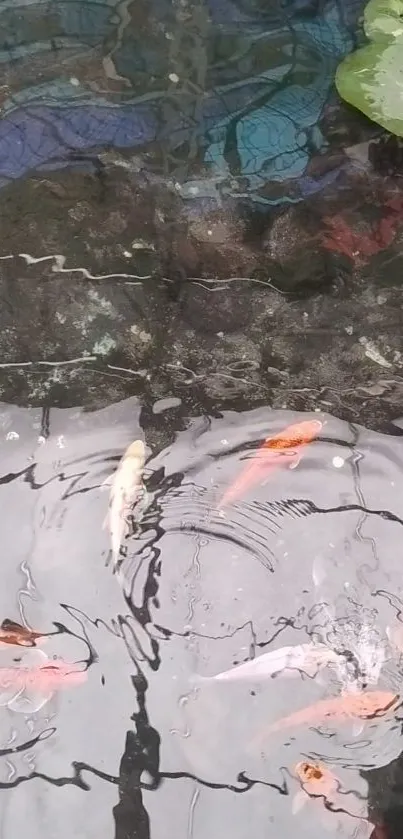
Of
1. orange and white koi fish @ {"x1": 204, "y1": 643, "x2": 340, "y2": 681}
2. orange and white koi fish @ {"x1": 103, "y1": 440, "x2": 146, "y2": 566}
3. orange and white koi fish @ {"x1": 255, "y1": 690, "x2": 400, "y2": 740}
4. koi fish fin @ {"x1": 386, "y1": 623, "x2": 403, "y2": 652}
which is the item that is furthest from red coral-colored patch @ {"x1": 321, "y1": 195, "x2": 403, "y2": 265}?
orange and white koi fish @ {"x1": 255, "y1": 690, "x2": 400, "y2": 740}

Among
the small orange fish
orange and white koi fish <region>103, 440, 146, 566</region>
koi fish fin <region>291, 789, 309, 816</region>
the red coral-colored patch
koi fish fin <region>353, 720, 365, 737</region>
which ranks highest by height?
the red coral-colored patch

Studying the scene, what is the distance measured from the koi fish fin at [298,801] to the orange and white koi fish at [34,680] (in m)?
0.85

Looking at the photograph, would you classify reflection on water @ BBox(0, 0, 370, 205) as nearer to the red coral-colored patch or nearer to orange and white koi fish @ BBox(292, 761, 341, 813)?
the red coral-colored patch

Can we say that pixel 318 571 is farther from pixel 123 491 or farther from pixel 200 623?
pixel 123 491

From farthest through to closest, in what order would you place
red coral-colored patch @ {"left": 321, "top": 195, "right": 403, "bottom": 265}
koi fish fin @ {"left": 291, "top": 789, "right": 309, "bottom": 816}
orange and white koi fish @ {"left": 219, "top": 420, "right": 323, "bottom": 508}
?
red coral-colored patch @ {"left": 321, "top": 195, "right": 403, "bottom": 265}, orange and white koi fish @ {"left": 219, "top": 420, "right": 323, "bottom": 508}, koi fish fin @ {"left": 291, "top": 789, "right": 309, "bottom": 816}

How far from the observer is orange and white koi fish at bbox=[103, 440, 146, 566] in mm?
2578

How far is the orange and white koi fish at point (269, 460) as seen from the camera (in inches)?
104

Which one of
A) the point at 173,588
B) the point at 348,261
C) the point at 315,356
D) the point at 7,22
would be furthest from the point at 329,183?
the point at 173,588

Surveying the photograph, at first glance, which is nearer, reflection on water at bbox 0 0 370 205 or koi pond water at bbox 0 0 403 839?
koi pond water at bbox 0 0 403 839

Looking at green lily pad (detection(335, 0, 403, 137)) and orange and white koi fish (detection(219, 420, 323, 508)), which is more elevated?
green lily pad (detection(335, 0, 403, 137))

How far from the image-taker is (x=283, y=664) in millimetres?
2461

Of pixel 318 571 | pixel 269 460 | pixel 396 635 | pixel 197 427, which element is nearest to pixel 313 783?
pixel 396 635

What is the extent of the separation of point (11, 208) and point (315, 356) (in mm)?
1392

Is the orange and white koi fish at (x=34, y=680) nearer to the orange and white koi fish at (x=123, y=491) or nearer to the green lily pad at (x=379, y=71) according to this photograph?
the orange and white koi fish at (x=123, y=491)
